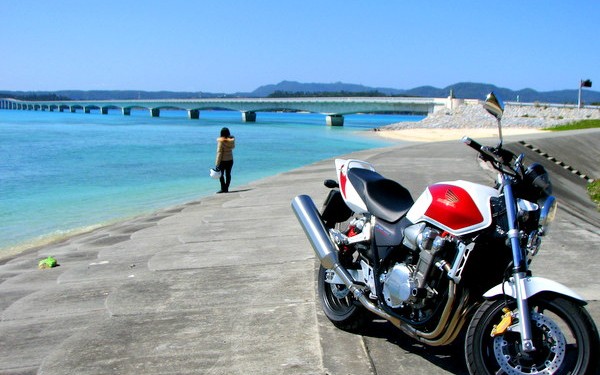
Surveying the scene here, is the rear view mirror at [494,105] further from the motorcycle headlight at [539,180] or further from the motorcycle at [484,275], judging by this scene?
the motorcycle headlight at [539,180]

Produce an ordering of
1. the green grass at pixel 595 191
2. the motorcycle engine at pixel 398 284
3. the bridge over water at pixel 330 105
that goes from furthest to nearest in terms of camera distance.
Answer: the bridge over water at pixel 330 105
the green grass at pixel 595 191
the motorcycle engine at pixel 398 284

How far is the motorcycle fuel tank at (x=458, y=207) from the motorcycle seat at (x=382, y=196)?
344 millimetres

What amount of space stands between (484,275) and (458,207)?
17.8 inches

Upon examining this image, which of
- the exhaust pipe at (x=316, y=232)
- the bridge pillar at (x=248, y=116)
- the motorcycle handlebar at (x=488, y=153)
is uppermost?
the motorcycle handlebar at (x=488, y=153)

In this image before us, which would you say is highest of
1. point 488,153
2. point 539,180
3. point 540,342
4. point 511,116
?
point 488,153

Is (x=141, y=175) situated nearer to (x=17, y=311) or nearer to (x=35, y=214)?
(x=35, y=214)

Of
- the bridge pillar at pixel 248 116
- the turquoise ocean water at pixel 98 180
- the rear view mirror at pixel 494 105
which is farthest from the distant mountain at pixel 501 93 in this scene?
the bridge pillar at pixel 248 116

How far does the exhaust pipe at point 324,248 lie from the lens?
14.9 feet

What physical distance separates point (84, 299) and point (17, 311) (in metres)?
0.64

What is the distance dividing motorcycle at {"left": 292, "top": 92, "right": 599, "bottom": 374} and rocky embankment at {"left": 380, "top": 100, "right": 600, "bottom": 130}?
6101cm

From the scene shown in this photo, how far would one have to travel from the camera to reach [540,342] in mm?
3643

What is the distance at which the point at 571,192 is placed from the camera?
1920 centimetres

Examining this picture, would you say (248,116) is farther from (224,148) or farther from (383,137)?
(224,148)

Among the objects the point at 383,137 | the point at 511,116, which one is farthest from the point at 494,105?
the point at 511,116
